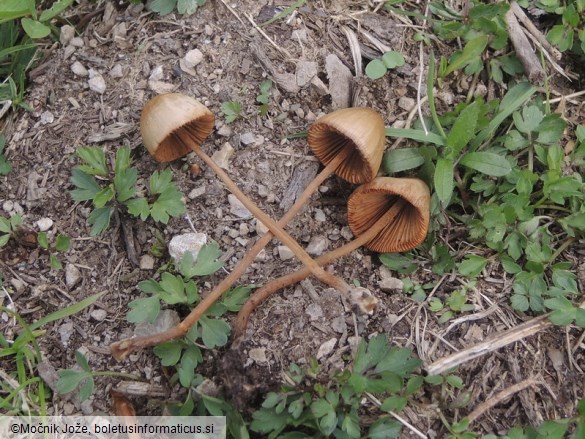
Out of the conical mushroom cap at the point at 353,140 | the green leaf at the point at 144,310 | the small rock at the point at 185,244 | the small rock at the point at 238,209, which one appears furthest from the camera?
the small rock at the point at 238,209

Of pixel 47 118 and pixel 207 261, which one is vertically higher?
pixel 47 118

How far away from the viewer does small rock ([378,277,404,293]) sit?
2.80 metres

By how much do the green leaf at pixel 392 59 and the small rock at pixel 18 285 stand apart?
1.93 metres

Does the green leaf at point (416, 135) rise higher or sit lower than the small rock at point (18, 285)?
higher

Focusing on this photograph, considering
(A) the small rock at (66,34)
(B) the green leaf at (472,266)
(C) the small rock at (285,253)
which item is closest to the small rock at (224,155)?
(C) the small rock at (285,253)

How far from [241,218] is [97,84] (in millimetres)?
963

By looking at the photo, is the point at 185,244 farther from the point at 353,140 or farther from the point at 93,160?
the point at 353,140

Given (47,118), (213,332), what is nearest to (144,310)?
(213,332)

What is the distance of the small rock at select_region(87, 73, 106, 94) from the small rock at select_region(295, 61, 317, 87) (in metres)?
0.92

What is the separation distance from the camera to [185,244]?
108 inches

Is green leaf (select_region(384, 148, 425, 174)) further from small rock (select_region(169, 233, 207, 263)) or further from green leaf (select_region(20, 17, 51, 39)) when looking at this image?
green leaf (select_region(20, 17, 51, 39))

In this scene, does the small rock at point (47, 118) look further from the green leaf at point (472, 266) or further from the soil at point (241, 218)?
the green leaf at point (472, 266)

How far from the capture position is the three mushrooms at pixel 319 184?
8.53 feet

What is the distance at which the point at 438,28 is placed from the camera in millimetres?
3133
